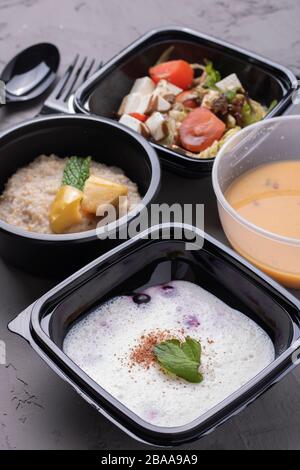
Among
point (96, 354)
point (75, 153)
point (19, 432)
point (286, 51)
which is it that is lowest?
point (19, 432)

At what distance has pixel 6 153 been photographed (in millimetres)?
1813

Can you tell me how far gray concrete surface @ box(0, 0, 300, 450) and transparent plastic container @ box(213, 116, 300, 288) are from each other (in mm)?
121

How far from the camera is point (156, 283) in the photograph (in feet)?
5.37

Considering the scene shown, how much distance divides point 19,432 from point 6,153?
0.66m

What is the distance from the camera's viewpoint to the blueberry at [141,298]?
1583mm

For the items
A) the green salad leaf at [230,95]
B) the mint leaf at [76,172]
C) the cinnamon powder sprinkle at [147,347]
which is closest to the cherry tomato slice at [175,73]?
the green salad leaf at [230,95]

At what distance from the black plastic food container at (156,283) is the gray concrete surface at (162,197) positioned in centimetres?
13

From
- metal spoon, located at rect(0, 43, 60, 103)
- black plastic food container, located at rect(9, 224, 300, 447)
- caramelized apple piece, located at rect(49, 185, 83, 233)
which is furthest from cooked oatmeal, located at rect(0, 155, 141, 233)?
metal spoon, located at rect(0, 43, 60, 103)

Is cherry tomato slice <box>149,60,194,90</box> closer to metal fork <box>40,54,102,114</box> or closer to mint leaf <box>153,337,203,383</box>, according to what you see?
metal fork <box>40,54,102,114</box>

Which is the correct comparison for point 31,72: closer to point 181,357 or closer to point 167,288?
point 167,288

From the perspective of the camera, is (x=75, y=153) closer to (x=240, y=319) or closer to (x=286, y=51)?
(x=240, y=319)

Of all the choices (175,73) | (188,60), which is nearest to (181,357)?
(175,73)

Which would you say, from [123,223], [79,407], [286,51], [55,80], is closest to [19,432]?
[79,407]

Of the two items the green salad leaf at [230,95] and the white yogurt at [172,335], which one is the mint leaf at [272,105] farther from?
the white yogurt at [172,335]
